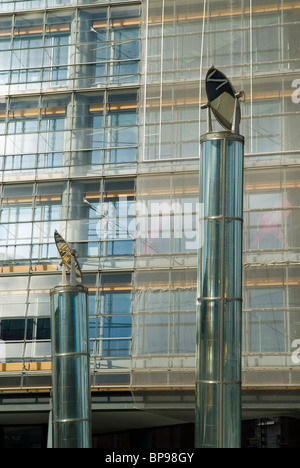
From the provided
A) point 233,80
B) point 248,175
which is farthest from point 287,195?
point 233,80

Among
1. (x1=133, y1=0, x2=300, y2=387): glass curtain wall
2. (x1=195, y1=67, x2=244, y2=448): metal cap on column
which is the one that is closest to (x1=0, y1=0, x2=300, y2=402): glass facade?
(x1=133, y1=0, x2=300, y2=387): glass curtain wall

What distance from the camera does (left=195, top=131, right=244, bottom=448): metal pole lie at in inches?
369

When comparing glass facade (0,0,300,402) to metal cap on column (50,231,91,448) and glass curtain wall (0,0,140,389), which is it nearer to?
Result: glass curtain wall (0,0,140,389)

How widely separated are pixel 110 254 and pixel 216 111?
27.9ft

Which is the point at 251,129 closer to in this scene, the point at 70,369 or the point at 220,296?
the point at 70,369

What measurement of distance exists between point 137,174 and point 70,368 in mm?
7084

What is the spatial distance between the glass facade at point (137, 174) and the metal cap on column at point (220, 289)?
6.63 m

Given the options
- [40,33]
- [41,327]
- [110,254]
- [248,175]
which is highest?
[40,33]

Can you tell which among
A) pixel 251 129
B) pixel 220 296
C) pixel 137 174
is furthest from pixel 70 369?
pixel 251 129

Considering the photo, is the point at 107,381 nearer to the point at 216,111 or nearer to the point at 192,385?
the point at 192,385

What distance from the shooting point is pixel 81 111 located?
19.7 meters

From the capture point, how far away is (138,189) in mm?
17938

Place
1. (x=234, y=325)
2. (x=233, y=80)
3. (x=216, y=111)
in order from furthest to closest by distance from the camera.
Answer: (x=233, y=80), (x=216, y=111), (x=234, y=325)

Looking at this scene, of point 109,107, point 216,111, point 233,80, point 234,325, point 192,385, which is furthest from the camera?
point 109,107
